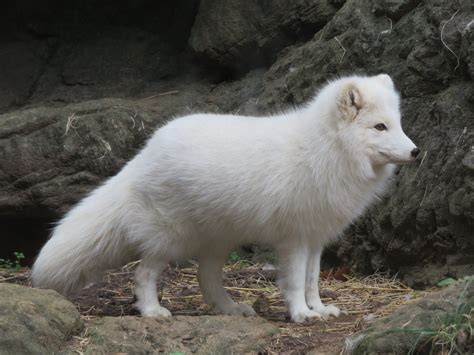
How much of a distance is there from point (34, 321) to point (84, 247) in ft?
4.12

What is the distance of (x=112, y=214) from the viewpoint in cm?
515

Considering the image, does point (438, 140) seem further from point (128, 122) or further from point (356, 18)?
point (128, 122)

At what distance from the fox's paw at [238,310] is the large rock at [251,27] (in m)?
3.47

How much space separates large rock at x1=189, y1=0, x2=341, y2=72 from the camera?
7.86 meters

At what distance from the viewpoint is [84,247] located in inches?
203

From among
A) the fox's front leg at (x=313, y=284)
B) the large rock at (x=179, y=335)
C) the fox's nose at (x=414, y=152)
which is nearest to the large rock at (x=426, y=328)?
the large rock at (x=179, y=335)

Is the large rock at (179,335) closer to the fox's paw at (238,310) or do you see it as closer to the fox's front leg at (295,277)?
the fox's front leg at (295,277)

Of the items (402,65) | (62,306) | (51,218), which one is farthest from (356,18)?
(62,306)

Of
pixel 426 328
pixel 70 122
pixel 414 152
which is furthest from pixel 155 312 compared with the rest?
pixel 70 122

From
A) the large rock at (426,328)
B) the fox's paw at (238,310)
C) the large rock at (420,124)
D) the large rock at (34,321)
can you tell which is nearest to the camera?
the large rock at (426,328)

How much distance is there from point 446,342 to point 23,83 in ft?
21.4

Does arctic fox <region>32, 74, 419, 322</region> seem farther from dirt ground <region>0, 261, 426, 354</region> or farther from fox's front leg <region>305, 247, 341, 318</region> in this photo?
dirt ground <region>0, 261, 426, 354</region>

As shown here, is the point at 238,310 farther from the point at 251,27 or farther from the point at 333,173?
the point at 251,27

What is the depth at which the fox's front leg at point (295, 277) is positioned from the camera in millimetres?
4988
